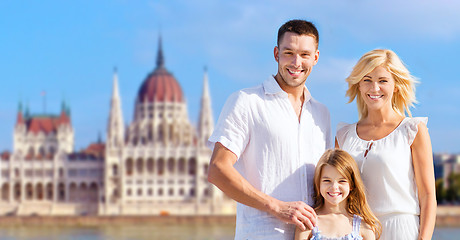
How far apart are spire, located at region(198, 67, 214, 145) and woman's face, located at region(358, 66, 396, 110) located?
2362 inches

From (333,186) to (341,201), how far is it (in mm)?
158

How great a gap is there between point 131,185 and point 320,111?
190ft

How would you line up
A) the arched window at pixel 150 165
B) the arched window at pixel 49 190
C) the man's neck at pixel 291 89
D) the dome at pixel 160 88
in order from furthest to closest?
the dome at pixel 160 88 < the arched window at pixel 49 190 < the arched window at pixel 150 165 < the man's neck at pixel 291 89

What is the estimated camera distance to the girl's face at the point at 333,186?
380 cm

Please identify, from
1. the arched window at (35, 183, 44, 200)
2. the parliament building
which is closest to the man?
the parliament building

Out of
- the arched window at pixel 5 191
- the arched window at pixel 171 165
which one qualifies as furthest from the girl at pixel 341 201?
the arched window at pixel 5 191

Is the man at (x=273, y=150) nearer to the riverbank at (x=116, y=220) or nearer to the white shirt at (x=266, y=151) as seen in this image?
the white shirt at (x=266, y=151)

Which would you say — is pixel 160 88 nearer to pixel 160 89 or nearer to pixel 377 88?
pixel 160 89

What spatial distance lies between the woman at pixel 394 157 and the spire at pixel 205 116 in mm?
59998

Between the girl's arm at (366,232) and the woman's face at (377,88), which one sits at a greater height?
the woman's face at (377,88)

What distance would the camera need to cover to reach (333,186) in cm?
379

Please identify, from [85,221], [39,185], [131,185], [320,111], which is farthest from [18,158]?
[320,111]

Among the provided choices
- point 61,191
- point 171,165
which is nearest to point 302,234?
point 171,165

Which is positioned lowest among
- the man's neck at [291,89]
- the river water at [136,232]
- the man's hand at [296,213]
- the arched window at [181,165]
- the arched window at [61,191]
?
the river water at [136,232]
